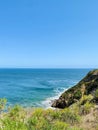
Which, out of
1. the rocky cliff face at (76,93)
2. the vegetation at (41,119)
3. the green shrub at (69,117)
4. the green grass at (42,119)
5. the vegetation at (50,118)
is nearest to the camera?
the vegetation at (41,119)

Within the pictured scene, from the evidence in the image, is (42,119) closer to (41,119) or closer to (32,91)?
(41,119)

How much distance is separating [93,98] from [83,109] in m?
5.03

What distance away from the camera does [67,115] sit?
13.9m

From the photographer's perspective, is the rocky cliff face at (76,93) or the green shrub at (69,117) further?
the rocky cliff face at (76,93)

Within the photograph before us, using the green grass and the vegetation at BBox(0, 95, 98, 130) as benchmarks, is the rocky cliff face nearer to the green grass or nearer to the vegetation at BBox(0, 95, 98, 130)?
the vegetation at BBox(0, 95, 98, 130)

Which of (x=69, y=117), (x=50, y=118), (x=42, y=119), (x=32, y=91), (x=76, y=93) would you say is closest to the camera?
(x=42, y=119)

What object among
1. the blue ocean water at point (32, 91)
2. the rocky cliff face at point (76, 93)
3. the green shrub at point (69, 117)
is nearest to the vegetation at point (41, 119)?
the green shrub at point (69, 117)

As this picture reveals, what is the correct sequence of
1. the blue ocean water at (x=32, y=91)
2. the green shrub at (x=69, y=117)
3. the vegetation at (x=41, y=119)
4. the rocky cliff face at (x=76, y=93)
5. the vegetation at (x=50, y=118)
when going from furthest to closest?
1. the blue ocean water at (x=32, y=91)
2. the rocky cliff face at (x=76, y=93)
3. the green shrub at (x=69, y=117)
4. the vegetation at (x=50, y=118)
5. the vegetation at (x=41, y=119)

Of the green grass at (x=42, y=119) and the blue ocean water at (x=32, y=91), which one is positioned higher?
the green grass at (x=42, y=119)

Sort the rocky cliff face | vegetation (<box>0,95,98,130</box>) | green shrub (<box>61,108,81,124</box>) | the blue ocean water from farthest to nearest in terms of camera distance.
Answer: the blue ocean water
the rocky cliff face
green shrub (<box>61,108,81,124</box>)
vegetation (<box>0,95,98,130</box>)

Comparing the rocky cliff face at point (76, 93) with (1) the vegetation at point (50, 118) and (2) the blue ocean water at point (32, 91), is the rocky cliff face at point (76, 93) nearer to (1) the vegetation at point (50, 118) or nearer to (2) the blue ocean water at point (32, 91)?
(1) the vegetation at point (50, 118)

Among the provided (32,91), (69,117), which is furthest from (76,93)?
(32,91)

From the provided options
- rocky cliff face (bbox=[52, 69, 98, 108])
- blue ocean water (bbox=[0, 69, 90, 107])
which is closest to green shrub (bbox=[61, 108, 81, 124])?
rocky cliff face (bbox=[52, 69, 98, 108])

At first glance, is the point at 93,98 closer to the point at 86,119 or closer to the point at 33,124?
the point at 86,119
